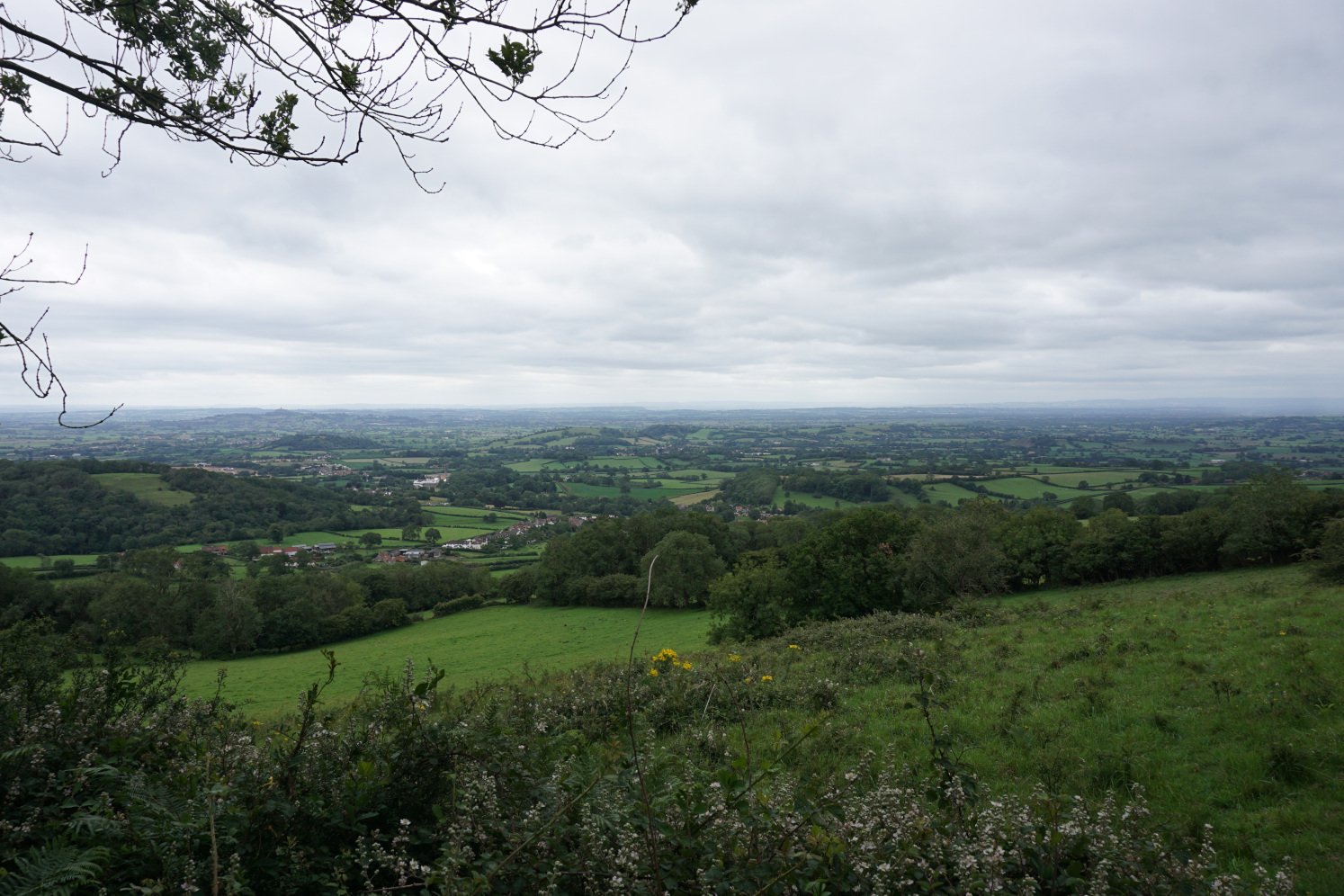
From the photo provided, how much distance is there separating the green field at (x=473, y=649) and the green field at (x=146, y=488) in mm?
44787

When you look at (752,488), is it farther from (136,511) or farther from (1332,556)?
(136,511)

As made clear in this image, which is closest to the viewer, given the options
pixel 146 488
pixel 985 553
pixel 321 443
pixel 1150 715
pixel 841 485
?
pixel 1150 715

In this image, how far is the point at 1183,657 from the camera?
928cm

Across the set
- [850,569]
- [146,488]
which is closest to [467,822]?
[850,569]

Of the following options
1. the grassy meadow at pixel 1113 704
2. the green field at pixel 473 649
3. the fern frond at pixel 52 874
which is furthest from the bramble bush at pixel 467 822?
the green field at pixel 473 649

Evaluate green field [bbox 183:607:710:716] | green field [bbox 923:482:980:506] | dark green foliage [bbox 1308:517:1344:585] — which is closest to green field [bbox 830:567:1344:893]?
dark green foliage [bbox 1308:517:1344:585]

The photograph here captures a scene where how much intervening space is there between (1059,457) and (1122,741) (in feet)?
403

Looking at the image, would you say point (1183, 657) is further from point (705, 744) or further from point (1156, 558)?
point (1156, 558)

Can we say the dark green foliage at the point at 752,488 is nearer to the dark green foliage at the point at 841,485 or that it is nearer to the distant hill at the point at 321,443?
the dark green foliage at the point at 841,485

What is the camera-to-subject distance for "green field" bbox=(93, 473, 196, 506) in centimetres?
6525

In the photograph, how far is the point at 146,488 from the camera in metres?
67.7

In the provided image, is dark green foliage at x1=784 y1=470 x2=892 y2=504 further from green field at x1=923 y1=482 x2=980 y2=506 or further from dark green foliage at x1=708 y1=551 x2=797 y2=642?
dark green foliage at x1=708 y1=551 x2=797 y2=642

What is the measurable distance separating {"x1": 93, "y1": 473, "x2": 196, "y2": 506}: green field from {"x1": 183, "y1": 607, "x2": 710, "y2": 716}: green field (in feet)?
147

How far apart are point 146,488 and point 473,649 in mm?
64251
